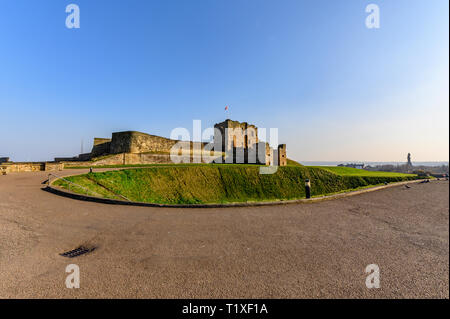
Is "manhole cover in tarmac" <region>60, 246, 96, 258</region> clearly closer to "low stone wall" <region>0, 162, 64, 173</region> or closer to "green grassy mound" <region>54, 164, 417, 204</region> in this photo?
"green grassy mound" <region>54, 164, 417, 204</region>

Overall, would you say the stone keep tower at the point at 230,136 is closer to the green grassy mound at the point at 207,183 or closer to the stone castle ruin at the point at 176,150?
the stone castle ruin at the point at 176,150

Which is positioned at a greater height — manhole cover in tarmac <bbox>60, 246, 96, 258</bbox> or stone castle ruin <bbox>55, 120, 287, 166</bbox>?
stone castle ruin <bbox>55, 120, 287, 166</bbox>

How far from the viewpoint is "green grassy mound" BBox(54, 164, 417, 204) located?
1240 centimetres

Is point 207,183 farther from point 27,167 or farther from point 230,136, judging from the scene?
point 230,136

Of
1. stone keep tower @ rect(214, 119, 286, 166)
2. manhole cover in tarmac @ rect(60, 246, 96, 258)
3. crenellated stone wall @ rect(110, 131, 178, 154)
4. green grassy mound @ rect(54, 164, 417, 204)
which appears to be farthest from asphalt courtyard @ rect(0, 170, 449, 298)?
stone keep tower @ rect(214, 119, 286, 166)

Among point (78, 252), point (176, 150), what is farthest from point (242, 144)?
point (78, 252)

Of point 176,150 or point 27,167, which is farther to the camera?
point 176,150

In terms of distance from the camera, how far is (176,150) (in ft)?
111

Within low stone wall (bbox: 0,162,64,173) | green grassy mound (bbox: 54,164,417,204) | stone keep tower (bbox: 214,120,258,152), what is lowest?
green grassy mound (bbox: 54,164,417,204)

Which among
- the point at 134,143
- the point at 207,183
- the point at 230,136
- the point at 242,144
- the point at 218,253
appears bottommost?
the point at 207,183

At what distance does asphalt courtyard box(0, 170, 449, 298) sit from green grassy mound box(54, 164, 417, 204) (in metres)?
6.00

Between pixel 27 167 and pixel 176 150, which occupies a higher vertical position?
pixel 176 150

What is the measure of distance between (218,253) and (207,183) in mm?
15321
